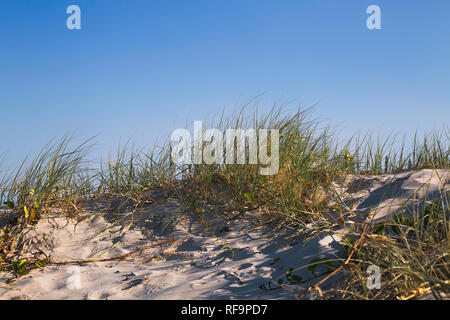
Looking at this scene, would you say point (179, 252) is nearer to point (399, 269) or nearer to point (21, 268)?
point (21, 268)

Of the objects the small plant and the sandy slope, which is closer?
the sandy slope

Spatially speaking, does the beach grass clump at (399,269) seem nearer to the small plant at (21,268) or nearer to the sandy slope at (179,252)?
the sandy slope at (179,252)

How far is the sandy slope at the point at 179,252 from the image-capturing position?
2668 mm

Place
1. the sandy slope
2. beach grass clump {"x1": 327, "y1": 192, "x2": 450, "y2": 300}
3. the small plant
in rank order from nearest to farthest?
beach grass clump {"x1": 327, "y1": 192, "x2": 450, "y2": 300}, the sandy slope, the small plant

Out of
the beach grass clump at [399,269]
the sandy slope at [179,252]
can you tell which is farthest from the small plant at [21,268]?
the beach grass clump at [399,269]

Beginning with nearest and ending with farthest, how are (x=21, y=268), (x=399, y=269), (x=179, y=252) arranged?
1. (x=399, y=269)
2. (x=21, y=268)
3. (x=179, y=252)

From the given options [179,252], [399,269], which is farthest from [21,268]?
[399,269]

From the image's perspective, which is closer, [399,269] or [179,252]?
[399,269]

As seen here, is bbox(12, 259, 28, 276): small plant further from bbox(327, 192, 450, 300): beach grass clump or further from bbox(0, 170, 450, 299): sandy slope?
bbox(327, 192, 450, 300): beach grass clump

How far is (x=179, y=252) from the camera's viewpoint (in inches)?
133

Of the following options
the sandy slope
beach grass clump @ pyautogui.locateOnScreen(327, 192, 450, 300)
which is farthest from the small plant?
beach grass clump @ pyautogui.locateOnScreen(327, 192, 450, 300)

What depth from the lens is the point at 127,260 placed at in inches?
131

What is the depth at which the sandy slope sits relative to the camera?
267 centimetres
